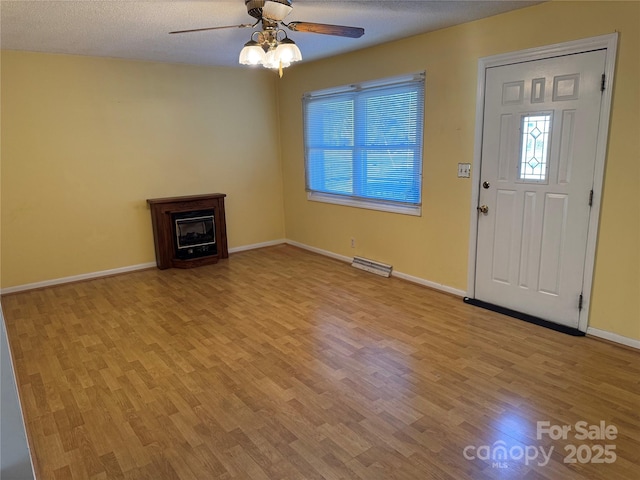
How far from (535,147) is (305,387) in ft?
8.07

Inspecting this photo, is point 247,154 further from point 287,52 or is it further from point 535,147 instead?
point 535,147

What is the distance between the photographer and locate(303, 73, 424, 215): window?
4199 mm

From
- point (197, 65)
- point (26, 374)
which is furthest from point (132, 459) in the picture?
point (197, 65)

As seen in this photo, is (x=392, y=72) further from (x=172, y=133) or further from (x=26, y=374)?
(x=26, y=374)

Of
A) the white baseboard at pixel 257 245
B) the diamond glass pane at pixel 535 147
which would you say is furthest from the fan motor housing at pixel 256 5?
the white baseboard at pixel 257 245

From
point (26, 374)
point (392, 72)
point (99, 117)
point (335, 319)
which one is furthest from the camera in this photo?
point (99, 117)

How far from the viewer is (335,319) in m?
3.57

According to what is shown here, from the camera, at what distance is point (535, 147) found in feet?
10.6

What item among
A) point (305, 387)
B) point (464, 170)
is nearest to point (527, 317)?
point (464, 170)

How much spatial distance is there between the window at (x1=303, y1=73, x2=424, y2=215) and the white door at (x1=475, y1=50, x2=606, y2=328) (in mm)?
806

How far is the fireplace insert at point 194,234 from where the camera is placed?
16.7ft

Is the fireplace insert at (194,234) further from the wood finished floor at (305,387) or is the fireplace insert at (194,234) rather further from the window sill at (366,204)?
the window sill at (366,204)

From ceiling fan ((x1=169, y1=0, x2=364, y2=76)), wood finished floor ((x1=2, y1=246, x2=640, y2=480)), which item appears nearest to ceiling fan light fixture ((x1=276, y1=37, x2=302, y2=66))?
ceiling fan ((x1=169, y1=0, x2=364, y2=76))

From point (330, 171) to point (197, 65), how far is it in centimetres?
207
